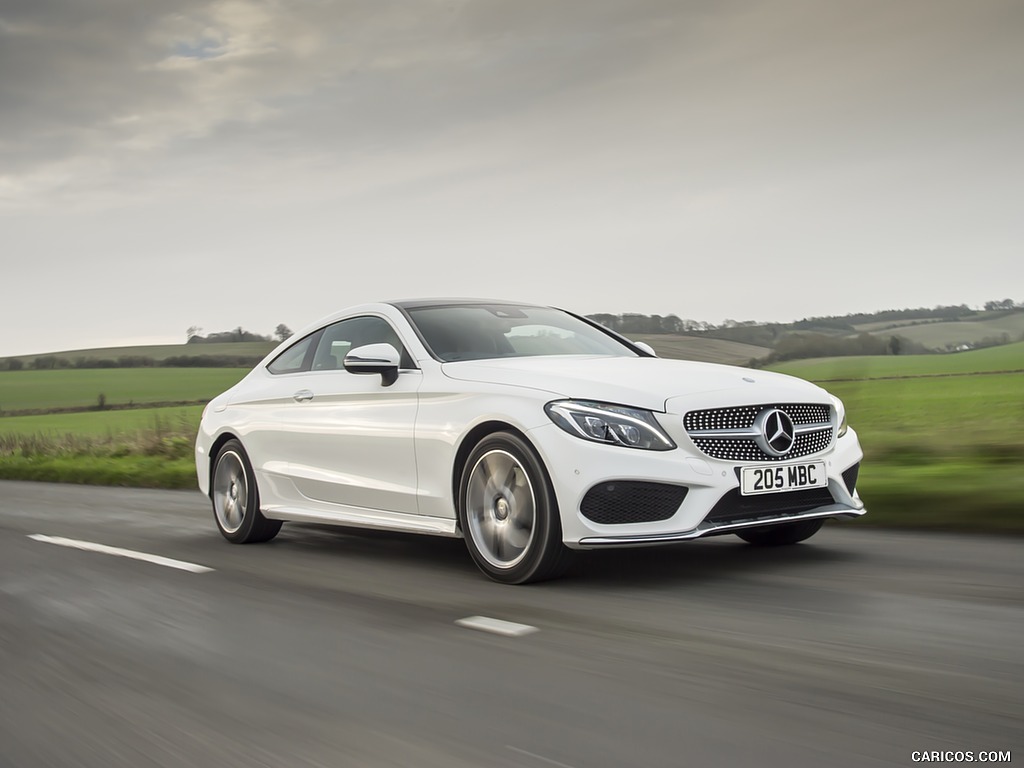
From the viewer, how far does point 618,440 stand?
5.20 metres

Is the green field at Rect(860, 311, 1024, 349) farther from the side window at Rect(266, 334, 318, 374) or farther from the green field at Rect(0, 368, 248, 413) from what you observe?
the green field at Rect(0, 368, 248, 413)

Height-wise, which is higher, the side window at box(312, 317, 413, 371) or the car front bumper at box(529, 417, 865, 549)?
the side window at box(312, 317, 413, 371)

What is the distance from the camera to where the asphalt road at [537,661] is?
3.12 metres

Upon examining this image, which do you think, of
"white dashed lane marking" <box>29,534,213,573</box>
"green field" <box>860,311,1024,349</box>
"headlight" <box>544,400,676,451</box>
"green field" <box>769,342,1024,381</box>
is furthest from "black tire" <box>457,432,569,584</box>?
"green field" <box>860,311,1024,349</box>

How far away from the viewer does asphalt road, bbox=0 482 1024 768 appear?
3.12 m

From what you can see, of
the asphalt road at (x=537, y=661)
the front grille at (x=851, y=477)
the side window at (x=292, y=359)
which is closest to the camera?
the asphalt road at (x=537, y=661)

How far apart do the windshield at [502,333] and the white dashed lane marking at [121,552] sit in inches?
74.6

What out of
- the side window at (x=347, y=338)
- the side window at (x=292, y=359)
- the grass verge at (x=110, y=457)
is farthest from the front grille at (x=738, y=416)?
the grass verge at (x=110, y=457)

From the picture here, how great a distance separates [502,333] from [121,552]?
3.01 m

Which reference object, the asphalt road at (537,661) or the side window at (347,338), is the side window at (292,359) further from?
the asphalt road at (537,661)

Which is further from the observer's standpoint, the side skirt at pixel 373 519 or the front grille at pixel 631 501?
the side skirt at pixel 373 519

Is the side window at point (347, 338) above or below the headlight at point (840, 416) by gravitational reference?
above

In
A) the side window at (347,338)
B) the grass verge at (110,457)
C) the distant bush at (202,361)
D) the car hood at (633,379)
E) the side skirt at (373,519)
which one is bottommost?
the grass verge at (110,457)

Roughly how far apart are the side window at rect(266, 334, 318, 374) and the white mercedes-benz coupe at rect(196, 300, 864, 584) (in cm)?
11
